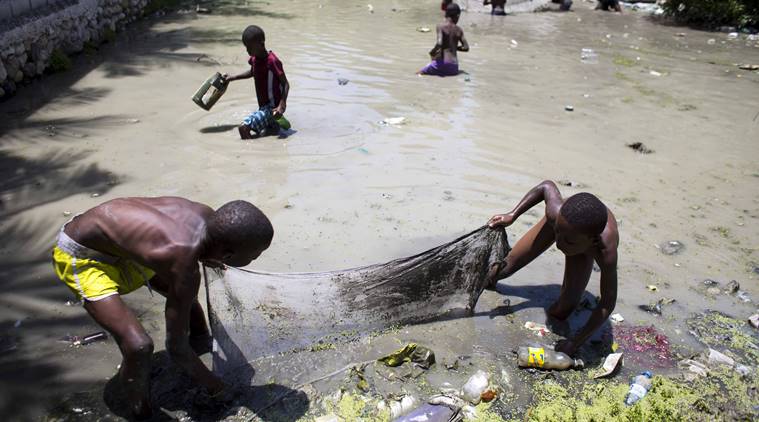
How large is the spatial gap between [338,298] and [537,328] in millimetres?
1242

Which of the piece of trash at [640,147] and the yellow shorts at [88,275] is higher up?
the yellow shorts at [88,275]

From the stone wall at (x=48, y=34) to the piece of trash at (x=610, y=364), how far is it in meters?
6.87

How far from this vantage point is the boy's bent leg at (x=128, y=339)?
7.60 ft

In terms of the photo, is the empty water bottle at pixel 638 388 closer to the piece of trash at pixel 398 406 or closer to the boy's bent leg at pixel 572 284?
the boy's bent leg at pixel 572 284

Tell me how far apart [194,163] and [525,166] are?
10.1ft

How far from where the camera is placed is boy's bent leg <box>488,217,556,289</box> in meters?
3.33

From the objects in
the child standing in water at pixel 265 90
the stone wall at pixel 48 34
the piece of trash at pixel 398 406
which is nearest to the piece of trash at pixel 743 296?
the piece of trash at pixel 398 406

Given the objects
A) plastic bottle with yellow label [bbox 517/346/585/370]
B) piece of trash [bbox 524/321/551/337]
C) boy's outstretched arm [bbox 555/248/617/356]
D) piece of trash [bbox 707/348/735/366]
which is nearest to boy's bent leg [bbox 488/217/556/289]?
piece of trash [bbox 524/321/551/337]

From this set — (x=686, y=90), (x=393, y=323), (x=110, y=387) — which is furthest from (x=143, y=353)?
(x=686, y=90)

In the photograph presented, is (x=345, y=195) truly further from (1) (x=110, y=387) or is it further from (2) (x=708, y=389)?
(2) (x=708, y=389)

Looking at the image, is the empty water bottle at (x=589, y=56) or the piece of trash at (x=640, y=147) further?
the empty water bottle at (x=589, y=56)

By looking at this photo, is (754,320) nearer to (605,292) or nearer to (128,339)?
(605,292)

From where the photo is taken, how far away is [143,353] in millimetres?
2330

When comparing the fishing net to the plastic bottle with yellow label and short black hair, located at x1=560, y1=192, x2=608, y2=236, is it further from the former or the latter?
short black hair, located at x1=560, y1=192, x2=608, y2=236
